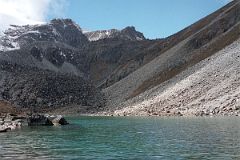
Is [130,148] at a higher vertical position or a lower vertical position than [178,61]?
lower

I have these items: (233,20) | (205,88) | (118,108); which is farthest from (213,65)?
(233,20)

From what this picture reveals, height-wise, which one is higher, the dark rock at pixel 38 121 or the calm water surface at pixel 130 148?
the dark rock at pixel 38 121

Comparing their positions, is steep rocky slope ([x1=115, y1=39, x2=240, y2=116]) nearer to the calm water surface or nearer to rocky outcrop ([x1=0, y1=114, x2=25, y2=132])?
rocky outcrop ([x1=0, y1=114, x2=25, y2=132])

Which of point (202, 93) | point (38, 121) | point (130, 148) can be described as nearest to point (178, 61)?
point (202, 93)

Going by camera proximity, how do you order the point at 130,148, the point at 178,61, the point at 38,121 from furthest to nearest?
the point at 178,61 < the point at 38,121 < the point at 130,148

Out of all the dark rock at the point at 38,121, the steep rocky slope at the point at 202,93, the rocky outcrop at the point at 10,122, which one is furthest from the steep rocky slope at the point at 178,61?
the rocky outcrop at the point at 10,122

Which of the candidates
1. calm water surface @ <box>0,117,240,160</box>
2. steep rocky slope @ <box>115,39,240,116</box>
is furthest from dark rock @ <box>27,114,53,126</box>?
steep rocky slope @ <box>115,39,240,116</box>

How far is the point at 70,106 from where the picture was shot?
189375mm

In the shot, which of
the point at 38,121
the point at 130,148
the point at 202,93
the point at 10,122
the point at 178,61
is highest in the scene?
the point at 178,61

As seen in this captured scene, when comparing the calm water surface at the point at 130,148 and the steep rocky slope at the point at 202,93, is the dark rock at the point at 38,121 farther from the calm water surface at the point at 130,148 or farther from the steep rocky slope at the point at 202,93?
the steep rocky slope at the point at 202,93

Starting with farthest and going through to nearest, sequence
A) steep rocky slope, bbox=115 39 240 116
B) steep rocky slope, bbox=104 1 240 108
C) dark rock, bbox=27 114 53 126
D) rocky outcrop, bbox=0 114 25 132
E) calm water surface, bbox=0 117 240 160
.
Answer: steep rocky slope, bbox=104 1 240 108, steep rocky slope, bbox=115 39 240 116, dark rock, bbox=27 114 53 126, rocky outcrop, bbox=0 114 25 132, calm water surface, bbox=0 117 240 160

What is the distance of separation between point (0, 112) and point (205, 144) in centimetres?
5491

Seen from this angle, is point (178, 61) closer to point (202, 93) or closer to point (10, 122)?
point (202, 93)

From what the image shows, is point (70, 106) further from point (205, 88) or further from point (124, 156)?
point (124, 156)
